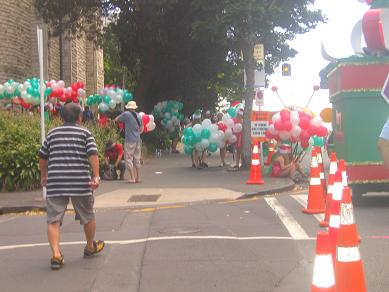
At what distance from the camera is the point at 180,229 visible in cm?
836

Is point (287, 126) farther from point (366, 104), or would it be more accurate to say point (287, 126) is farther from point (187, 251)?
point (187, 251)

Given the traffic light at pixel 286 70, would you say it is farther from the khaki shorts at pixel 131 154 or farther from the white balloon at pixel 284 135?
the khaki shorts at pixel 131 154

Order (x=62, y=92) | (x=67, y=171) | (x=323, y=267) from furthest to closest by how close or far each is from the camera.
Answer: (x=62, y=92) < (x=67, y=171) < (x=323, y=267)

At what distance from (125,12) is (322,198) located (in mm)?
16640

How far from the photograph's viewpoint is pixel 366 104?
10062 millimetres

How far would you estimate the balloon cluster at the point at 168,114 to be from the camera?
27566mm

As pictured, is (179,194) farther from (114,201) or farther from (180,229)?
(180,229)

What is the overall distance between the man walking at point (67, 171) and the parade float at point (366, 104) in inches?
204

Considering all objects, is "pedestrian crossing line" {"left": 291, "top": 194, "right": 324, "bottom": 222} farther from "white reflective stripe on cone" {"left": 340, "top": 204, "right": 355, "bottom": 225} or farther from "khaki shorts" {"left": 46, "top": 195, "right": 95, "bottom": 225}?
"white reflective stripe on cone" {"left": 340, "top": 204, "right": 355, "bottom": 225}

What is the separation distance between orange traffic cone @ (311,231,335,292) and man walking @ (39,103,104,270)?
3.17 metres

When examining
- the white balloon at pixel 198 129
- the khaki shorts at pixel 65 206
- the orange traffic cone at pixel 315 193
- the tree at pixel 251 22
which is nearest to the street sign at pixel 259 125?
the tree at pixel 251 22

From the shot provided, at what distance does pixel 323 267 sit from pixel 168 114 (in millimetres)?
23960

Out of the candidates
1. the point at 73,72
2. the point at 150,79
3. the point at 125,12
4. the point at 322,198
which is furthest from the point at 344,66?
the point at 73,72

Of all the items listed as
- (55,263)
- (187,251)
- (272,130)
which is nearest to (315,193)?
(187,251)
